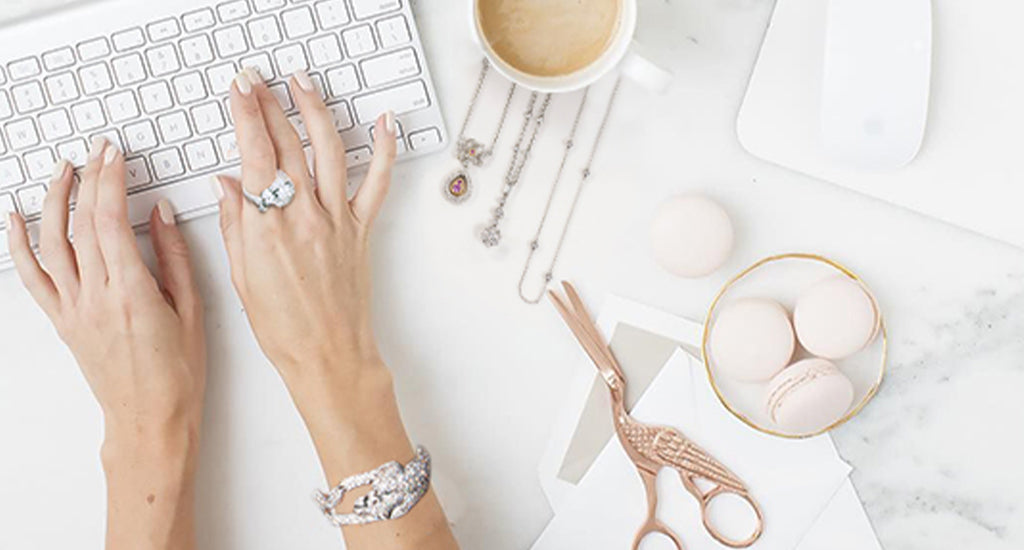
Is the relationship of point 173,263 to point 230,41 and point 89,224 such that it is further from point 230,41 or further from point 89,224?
point 230,41

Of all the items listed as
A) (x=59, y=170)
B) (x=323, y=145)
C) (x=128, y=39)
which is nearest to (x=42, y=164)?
(x=59, y=170)

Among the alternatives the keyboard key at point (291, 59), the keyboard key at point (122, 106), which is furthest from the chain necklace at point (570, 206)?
the keyboard key at point (122, 106)

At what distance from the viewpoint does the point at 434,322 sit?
0.79m

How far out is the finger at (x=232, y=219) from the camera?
28.9 inches

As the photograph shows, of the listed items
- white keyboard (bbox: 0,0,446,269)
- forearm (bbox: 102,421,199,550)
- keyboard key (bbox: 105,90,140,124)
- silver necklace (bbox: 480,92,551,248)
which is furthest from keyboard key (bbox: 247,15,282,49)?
forearm (bbox: 102,421,199,550)

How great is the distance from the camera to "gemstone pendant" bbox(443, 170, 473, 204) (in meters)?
0.77

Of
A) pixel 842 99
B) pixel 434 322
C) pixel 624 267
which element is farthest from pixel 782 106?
pixel 434 322

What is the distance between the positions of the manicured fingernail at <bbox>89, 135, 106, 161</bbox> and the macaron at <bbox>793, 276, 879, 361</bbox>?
56cm

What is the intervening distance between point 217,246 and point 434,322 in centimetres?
19

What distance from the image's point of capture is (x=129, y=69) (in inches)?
28.2

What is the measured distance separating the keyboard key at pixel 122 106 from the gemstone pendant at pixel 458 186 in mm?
245

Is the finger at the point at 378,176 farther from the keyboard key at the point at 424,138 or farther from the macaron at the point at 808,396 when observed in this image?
the macaron at the point at 808,396

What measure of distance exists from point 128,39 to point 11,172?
14 centimetres

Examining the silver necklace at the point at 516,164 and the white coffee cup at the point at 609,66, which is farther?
the silver necklace at the point at 516,164
